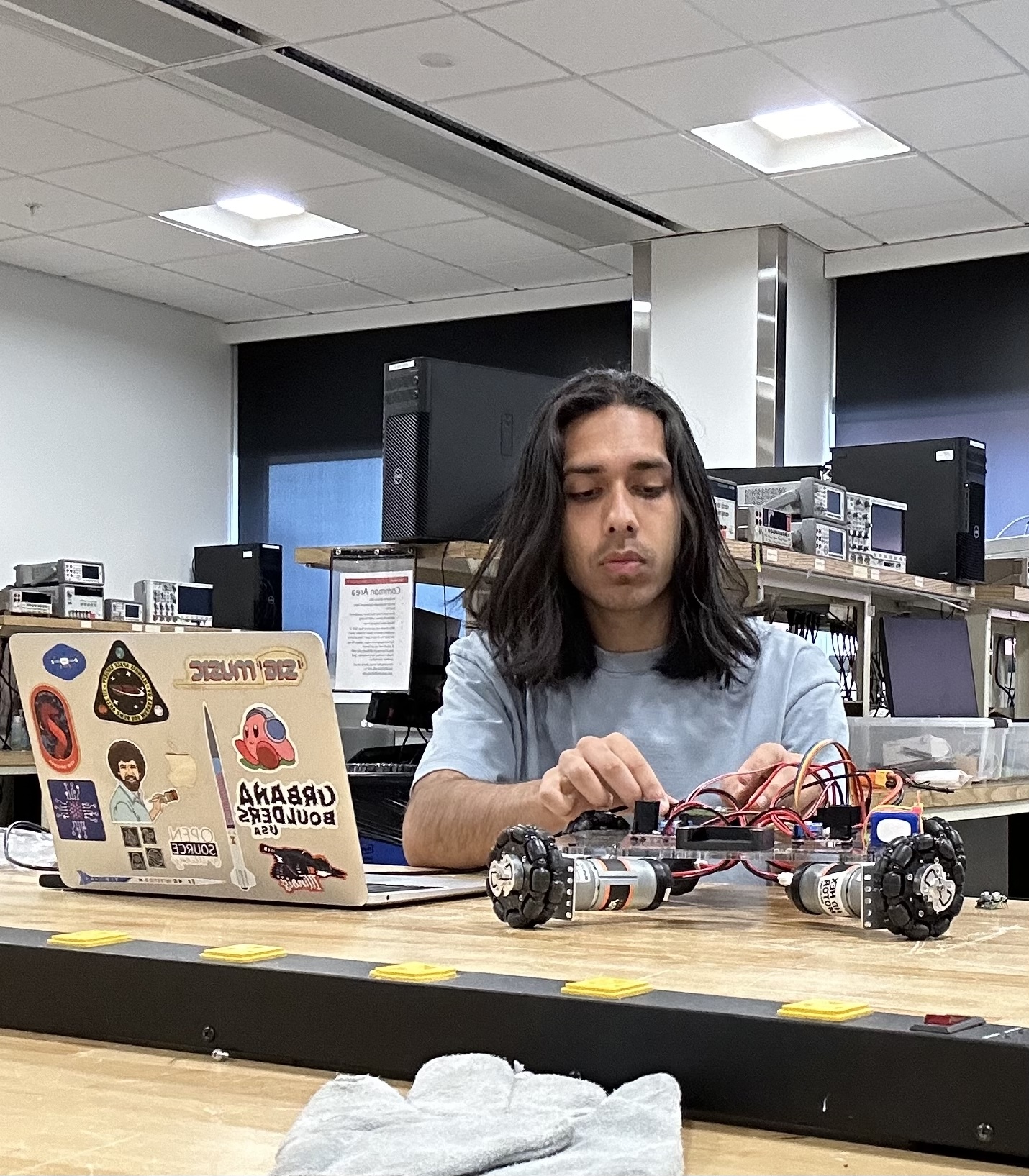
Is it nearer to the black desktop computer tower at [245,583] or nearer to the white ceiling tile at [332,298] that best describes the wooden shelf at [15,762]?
the black desktop computer tower at [245,583]

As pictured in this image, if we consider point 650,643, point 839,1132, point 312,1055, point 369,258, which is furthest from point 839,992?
point 369,258

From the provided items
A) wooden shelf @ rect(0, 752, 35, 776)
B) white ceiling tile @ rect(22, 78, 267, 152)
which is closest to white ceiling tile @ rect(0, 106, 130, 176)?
white ceiling tile @ rect(22, 78, 267, 152)

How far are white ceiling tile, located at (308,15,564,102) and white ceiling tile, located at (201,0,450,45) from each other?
0.18 feet

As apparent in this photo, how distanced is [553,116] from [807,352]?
1959mm

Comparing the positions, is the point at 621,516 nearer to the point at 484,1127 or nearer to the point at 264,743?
the point at 264,743

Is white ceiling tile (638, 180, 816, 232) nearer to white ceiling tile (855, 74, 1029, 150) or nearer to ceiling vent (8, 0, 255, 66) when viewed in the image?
white ceiling tile (855, 74, 1029, 150)

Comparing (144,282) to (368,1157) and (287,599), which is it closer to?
(287,599)

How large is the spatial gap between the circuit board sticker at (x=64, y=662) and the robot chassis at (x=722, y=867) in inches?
15.7

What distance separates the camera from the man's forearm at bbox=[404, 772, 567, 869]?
1.56m

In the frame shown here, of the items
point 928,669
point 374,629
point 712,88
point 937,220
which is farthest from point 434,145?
point 374,629

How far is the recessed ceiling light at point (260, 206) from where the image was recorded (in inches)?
264

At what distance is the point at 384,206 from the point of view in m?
6.69

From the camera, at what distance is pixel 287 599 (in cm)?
870

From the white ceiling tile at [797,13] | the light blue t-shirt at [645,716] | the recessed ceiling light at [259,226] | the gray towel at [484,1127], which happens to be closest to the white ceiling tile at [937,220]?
the white ceiling tile at [797,13]
